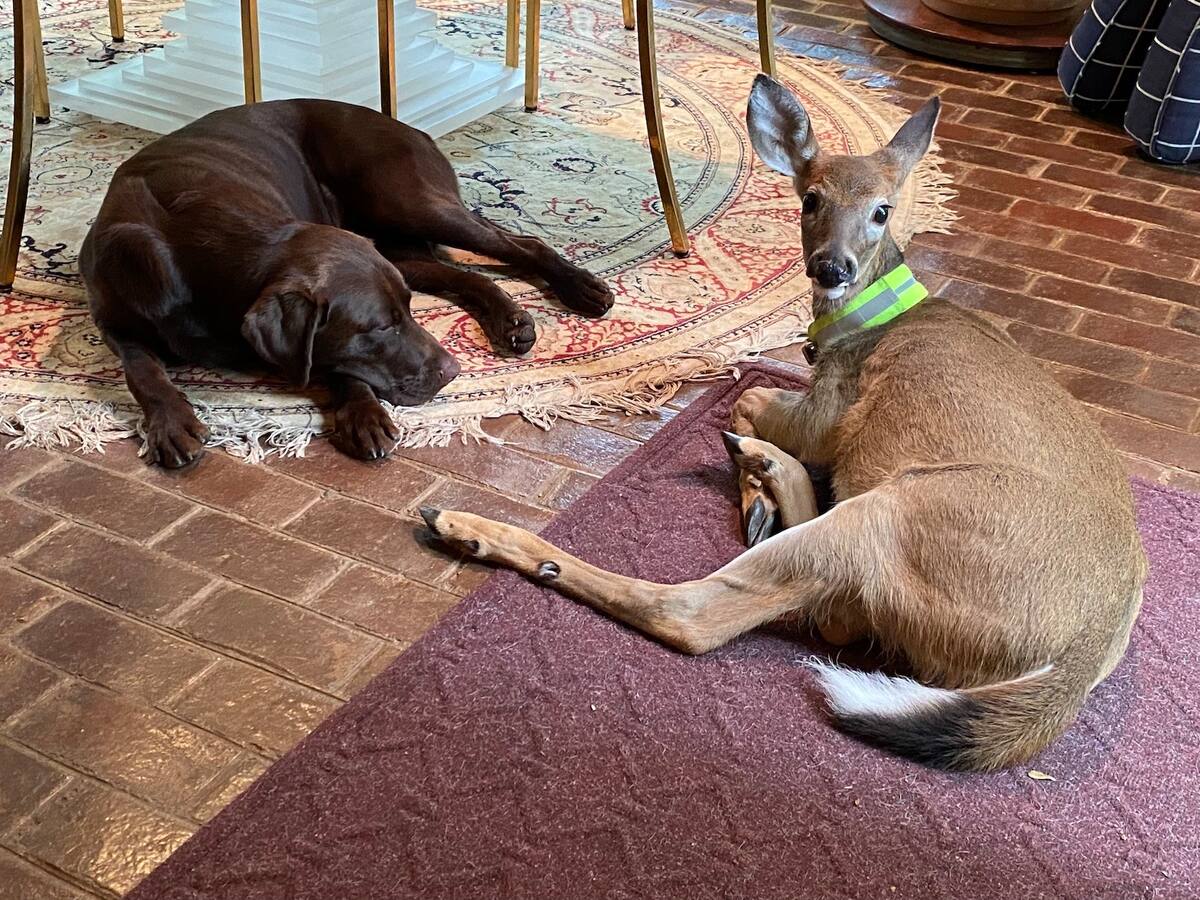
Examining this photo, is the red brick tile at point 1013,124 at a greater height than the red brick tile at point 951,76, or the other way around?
the red brick tile at point 951,76

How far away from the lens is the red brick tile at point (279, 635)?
6.31ft

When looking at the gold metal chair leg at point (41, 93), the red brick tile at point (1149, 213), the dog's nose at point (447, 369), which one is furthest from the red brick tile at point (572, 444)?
the gold metal chair leg at point (41, 93)

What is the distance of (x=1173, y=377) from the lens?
289cm

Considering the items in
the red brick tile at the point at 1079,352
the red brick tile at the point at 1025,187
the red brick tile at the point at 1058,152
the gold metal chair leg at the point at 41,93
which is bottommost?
the red brick tile at the point at 1079,352

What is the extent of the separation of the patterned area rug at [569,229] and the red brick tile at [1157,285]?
53 centimetres

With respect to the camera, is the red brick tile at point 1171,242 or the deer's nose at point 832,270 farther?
the red brick tile at point 1171,242

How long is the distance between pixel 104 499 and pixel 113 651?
1.47ft

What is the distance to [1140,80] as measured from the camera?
4.13 metres

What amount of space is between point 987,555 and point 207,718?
3.97ft

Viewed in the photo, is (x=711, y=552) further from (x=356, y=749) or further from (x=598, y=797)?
(x=356, y=749)

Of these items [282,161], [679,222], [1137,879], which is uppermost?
[282,161]

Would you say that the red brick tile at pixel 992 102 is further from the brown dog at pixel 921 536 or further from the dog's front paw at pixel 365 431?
the dog's front paw at pixel 365 431

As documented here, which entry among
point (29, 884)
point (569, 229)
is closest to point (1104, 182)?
point (569, 229)

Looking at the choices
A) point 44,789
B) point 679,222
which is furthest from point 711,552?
point 679,222
